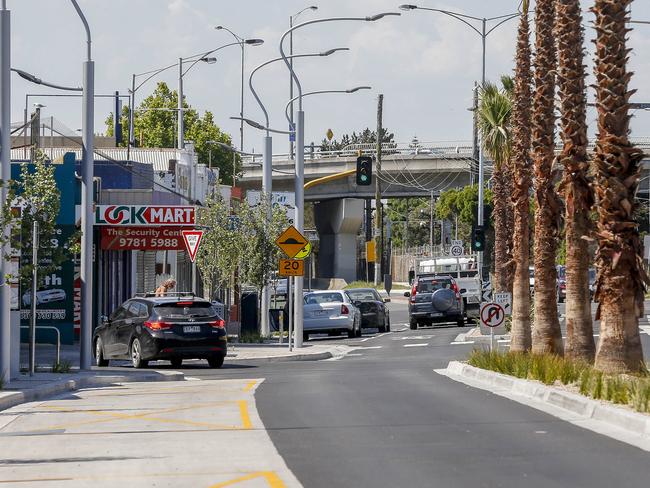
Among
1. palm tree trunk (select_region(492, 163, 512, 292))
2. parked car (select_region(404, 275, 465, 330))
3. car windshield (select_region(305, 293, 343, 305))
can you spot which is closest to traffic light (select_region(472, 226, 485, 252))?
parked car (select_region(404, 275, 465, 330))

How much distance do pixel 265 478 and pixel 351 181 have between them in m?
80.6

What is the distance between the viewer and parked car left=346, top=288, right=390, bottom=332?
51.8 meters

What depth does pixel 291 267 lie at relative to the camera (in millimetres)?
37219

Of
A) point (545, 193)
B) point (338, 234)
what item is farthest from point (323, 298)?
point (338, 234)

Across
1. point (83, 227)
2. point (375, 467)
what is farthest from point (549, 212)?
point (375, 467)

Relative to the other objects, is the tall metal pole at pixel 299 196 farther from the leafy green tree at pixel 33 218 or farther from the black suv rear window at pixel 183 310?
the leafy green tree at pixel 33 218

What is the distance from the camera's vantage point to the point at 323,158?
92.5 m

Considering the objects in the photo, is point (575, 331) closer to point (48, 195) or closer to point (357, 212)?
point (48, 195)

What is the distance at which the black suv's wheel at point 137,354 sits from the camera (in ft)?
98.6

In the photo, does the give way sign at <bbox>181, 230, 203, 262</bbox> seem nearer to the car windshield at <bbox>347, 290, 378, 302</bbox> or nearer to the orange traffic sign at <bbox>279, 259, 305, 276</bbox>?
the orange traffic sign at <bbox>279, 259, 305, 276</bbox>

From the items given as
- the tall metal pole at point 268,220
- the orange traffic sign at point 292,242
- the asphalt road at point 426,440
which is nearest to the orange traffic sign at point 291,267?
the orange traffic sign at point 292,242

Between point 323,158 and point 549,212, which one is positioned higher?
point 323,158

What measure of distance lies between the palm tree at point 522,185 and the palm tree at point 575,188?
20.3ft

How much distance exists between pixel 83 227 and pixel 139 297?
4052 mm
